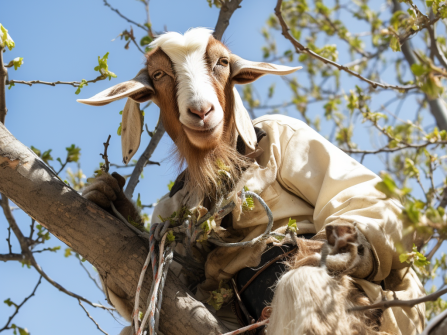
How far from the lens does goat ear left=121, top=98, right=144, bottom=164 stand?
9.88ft

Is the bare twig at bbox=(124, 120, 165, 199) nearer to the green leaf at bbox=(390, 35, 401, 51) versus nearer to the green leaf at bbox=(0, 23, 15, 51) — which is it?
the green leaf at bbox=(0, 23, 15, 51)

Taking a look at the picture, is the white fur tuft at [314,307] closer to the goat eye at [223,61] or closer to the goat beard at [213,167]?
the goat beard at [213,167]

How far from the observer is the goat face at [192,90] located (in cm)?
266

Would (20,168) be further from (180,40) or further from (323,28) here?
(323,28)

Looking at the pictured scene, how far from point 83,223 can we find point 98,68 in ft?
3.60

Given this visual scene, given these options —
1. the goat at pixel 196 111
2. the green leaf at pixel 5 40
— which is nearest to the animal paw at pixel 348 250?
the goat at pixel 196 111

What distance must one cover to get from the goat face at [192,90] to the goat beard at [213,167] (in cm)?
2

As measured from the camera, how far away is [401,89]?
3.63 m

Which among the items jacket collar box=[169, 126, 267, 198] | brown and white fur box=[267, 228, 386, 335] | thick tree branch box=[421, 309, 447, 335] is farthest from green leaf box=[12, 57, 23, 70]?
thick tree branch box=[421, 309, 447, 335]

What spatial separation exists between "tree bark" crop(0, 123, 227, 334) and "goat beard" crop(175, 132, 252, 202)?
18.7 inches

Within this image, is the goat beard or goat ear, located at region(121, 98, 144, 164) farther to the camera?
goat ear, located at region(121, 98, 144, 164)

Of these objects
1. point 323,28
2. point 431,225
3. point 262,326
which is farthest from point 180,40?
point 323,28

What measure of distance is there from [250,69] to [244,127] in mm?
322

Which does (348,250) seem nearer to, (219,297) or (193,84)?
(219,297)
